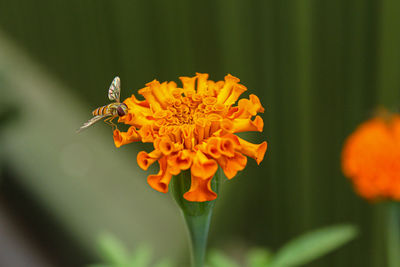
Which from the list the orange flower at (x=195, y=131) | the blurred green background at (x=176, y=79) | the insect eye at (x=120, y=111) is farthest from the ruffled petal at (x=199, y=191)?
the blurred green background at (x=176, y=79)

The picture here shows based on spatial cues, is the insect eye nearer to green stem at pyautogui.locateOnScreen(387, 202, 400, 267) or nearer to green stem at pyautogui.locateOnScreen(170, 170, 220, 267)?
green stem at pyautogui.locateOnScreen(170, 170, 220, 267)

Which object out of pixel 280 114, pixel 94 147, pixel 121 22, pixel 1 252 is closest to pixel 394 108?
pixel 280 114

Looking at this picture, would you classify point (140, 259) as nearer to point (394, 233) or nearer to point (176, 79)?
point (394, 233)

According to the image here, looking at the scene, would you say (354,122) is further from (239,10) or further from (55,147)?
(55,147)

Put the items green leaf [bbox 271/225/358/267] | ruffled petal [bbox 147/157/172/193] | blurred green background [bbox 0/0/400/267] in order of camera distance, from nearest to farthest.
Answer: ruffled petal [bbox 147/157/172/193] → green leaf [bbox 271/225/358/267] → blurred green background [bbox 0/0/400/267]

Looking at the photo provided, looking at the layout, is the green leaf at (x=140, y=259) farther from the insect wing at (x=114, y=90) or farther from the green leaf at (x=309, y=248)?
the insect wing at (x=114, y=90)

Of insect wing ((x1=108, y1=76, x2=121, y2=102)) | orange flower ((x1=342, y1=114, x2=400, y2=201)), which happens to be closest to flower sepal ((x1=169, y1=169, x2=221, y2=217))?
insect wing ((x1=108, y1=76, x2=121, y2=102))
